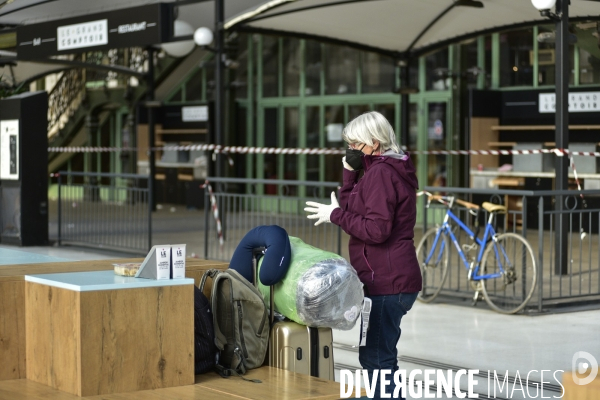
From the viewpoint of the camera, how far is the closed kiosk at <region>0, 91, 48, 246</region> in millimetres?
13203

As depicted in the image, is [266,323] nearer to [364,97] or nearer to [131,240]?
[131,240]

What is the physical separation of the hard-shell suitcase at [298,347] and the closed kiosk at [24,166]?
9398mm

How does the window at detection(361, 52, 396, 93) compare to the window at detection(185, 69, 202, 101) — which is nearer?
the window at detection(361, 52, 396, 93)

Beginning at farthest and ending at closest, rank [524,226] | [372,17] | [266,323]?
[372,17]
[524,226]
[266,323]

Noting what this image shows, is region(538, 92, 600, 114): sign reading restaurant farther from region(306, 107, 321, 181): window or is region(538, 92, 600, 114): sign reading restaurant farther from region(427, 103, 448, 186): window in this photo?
region(306, 107, 321, 181): window

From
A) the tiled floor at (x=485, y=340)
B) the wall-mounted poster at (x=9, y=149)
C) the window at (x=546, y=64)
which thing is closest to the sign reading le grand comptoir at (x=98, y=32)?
the wall-mounted poster at (x=9, y=149)

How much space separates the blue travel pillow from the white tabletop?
1.37ft

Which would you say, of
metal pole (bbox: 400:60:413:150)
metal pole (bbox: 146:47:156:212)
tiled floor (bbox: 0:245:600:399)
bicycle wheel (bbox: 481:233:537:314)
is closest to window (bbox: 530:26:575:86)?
metal pole (bbox: 400:60:413:150)

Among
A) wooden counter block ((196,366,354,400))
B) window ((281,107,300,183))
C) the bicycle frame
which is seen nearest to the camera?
wooden counter block ((196,366,354,400))

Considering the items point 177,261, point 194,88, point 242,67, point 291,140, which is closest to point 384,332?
point 177,261

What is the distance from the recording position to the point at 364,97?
19000 mm

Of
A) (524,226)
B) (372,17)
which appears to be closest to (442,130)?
(372,17)

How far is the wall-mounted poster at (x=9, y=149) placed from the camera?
1323 cm

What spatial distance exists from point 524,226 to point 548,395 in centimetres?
304
